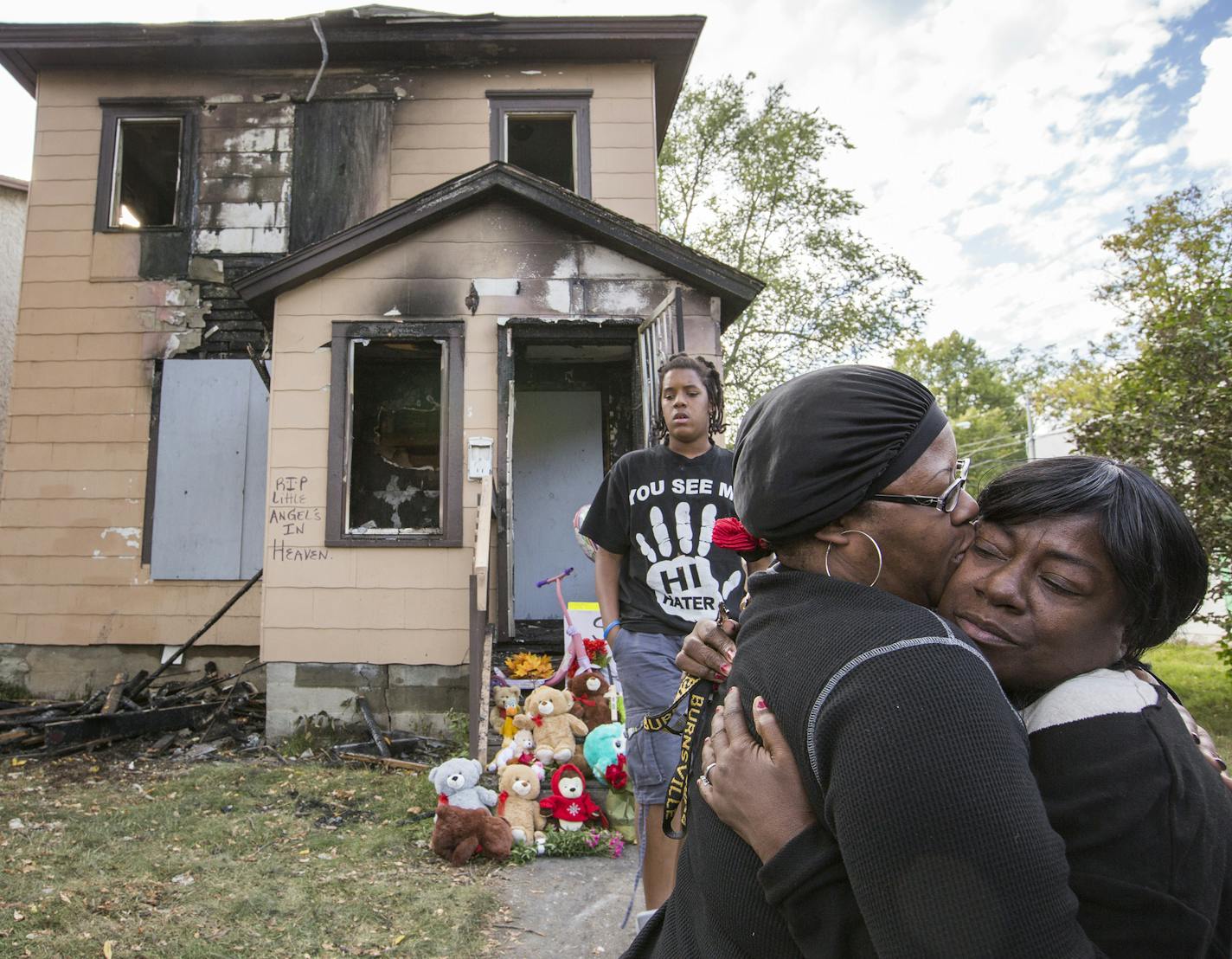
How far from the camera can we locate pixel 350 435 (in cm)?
725

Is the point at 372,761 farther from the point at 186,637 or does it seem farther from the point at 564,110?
the point at 564,110

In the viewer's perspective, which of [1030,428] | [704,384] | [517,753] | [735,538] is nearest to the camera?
[735,538]

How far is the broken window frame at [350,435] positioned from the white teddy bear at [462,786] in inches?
103

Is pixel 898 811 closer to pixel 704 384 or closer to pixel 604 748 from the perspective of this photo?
pixel 704 384

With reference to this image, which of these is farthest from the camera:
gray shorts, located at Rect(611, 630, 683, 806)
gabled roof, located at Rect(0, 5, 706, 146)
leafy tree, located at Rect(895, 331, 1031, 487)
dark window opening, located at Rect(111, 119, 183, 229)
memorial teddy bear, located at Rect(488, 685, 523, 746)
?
leafy tree, located at Rect(895, 331, 1031, 487)

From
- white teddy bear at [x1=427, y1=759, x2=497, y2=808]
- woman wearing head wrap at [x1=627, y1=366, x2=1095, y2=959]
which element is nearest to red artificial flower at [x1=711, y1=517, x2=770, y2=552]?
woman wearing head wrap at [x1=627, y1=366, x2=1095, y2=959]

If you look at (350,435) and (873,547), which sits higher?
(350,435)

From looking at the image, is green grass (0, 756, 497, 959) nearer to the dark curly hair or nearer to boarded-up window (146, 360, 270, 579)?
the dark curly hair

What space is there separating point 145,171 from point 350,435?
17.8ft

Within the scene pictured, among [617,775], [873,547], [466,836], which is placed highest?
[873,547]

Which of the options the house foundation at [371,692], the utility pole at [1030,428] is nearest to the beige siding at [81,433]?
the house foundation at [371,692]

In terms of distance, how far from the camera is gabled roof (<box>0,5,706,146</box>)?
28.8ft

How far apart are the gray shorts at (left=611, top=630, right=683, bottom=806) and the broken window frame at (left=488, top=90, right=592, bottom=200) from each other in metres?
7.01

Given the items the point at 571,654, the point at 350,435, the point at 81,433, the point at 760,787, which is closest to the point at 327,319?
the point at 350,435
